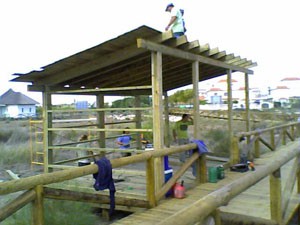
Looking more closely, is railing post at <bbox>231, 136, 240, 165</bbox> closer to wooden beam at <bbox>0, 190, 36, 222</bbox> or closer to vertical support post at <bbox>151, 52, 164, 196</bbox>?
vertical support post at <bbox>151, 52, 164, 196</bbox>

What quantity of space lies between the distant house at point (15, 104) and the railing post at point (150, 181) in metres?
59.0

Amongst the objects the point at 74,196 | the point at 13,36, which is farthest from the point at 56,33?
the point at 74,196

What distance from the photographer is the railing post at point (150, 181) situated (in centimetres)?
459

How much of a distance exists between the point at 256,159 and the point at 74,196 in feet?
22.0

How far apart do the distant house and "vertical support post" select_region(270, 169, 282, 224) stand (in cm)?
6066

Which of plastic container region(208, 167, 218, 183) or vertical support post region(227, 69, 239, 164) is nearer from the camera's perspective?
plastic container region(208, 167, 218, 183)

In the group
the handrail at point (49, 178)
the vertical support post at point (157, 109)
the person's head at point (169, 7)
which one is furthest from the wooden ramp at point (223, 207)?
the person's head at point (169, 7)

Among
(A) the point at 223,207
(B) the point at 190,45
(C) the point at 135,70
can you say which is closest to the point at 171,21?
(B) the point at 190,45

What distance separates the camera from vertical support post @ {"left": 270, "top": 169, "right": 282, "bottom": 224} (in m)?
3.31

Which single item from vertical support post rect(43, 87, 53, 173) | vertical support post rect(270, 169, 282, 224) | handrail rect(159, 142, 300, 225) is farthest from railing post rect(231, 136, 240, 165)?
handrail rect(159, 142, 300, 225)

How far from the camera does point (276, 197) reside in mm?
3434

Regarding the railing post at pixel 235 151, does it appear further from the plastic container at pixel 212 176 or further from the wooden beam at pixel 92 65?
the wooden beam at pixel 92 65

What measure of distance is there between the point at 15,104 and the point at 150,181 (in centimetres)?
6232

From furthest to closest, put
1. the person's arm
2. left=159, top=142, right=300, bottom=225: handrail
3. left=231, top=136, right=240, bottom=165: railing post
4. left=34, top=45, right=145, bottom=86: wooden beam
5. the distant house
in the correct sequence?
the distant house < left=231, top=136, right=240, bottom=165: railing post < the person's arm < left=34, top=45, right=145, bottom=86: wooden beam < left=159, top=142, right=300, bottom=225: handrail
